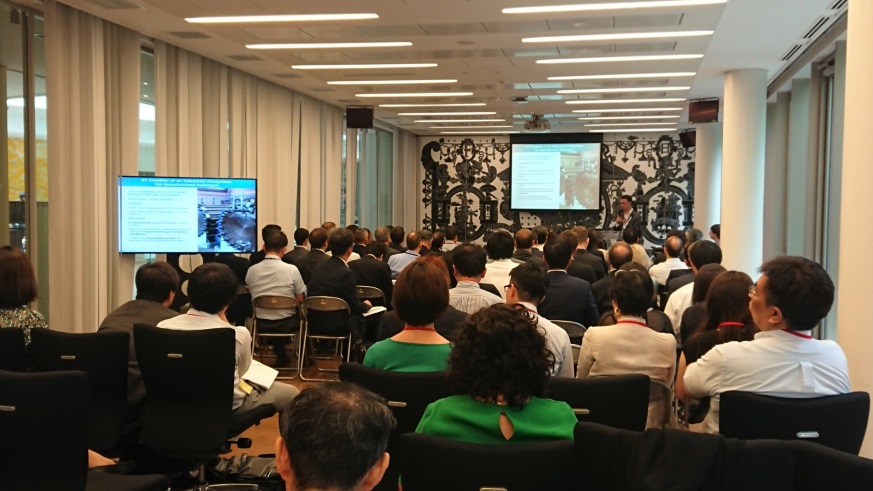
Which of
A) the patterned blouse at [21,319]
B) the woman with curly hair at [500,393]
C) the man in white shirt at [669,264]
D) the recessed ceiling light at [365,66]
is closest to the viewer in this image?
the woman with curly hair at [500,393]

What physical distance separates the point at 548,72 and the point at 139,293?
7082 millimetres

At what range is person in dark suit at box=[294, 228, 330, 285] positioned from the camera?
8039 mm

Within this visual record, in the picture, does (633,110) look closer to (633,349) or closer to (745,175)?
(745,175)

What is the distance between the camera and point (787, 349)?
283 centimetres

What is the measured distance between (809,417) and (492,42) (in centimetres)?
638

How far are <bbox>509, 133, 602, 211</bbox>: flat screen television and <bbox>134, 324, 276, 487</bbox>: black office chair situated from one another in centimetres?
1531

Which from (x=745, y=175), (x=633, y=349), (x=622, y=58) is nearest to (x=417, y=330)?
(x=633, y=349)

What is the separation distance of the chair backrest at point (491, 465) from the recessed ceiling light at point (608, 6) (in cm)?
554

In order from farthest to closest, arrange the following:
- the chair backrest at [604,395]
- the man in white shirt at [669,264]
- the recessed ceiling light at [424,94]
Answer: the recessed ceiling light at [424,94] → the man in white shirt at [669,264] → the chair backrest at [604,395]

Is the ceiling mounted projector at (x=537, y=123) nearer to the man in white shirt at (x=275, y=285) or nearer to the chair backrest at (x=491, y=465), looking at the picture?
the man in white shirt at (x=275, y=285)

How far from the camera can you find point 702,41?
8.02m

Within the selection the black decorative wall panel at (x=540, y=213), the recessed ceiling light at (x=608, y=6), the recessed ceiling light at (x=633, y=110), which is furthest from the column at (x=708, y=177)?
the recessed ceiling light at (x=608, y=6)

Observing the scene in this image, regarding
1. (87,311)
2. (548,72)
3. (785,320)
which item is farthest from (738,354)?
(548,72)

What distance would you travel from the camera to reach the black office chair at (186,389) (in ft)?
11.4
